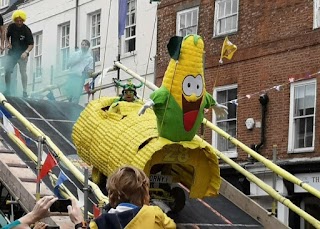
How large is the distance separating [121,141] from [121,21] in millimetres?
5154

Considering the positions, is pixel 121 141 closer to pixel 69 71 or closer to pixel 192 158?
pixel 192 158

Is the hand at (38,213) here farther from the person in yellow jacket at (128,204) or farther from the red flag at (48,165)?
the red flag at (48,165)

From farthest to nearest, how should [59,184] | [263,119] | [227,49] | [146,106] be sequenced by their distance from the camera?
1. [263,119]
2. [227,49]
3. [146,106]
4. [59,184]

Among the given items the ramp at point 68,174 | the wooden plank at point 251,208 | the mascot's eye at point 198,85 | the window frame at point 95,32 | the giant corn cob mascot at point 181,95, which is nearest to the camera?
the giant corn cob mascot at point 181,95

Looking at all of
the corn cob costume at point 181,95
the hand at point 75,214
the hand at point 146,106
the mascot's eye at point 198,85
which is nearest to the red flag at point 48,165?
the hand at point 146,106

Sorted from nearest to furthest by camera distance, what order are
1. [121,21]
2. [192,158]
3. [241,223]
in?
[192,158]
[241,223]
[121,21]

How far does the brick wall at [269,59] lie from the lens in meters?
19.6

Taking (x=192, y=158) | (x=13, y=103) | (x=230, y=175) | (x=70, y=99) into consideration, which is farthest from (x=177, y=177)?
(x=230, y=175)

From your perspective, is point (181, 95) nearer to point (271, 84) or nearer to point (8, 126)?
point (8, 126)

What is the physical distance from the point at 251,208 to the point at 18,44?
20.3 ft

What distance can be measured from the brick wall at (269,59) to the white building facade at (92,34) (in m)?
2.41

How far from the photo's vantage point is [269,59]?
806 inches

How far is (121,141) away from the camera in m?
10.7

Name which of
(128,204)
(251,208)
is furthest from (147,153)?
(128,204)
